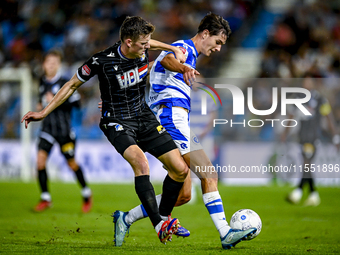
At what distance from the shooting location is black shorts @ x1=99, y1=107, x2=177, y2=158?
485 centimetres

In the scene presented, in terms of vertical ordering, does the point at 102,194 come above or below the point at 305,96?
below

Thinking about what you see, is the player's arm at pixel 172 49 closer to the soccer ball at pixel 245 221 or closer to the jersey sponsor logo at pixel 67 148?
the soccer ball at pixel 245 221

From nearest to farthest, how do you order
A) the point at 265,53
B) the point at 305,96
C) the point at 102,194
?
the point at 305,96 < the point at 102,194 < the point at 265,53

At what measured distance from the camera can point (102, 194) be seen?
11188 millimetres

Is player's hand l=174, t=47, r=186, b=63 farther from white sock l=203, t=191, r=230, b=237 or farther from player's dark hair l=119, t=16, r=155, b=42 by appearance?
white sock l=203, t=191, r=230, b=237

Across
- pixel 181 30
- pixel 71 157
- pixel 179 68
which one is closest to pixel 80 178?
pixel 71 157

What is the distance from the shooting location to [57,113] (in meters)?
8.61

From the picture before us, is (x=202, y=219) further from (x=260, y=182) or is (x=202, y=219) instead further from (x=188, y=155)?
(x=260, y=182)

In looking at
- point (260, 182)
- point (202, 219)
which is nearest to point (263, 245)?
point (202, 219)

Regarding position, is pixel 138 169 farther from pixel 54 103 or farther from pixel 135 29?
pixel 135 29

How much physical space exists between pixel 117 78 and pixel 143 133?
0.63 metres

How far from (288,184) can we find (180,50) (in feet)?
31.9

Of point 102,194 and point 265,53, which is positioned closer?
point 102,194

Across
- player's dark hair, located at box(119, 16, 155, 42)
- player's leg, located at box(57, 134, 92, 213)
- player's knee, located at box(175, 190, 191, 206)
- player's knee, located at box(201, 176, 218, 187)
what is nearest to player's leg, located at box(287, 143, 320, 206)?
player's leg, located at box(57, 134, 92, 213)
